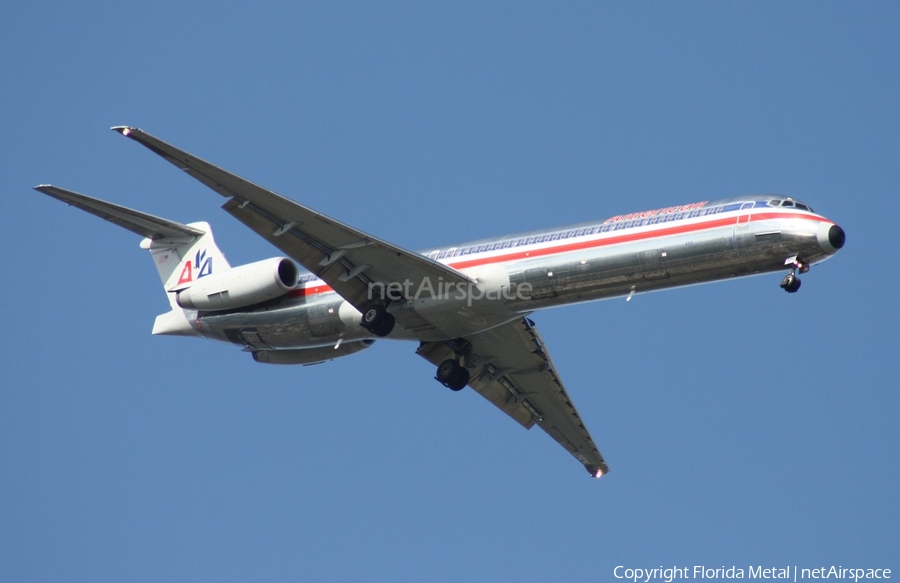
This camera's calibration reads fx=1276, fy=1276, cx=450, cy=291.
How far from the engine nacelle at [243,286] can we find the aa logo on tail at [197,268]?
1.60m

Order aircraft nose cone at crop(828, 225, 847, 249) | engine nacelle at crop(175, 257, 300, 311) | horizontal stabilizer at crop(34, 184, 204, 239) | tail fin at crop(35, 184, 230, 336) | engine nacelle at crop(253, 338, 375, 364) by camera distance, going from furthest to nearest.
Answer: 1. tail fin at crop(35, 184, 230, 336)
2. engine nacelle at crop(253, 338, 375, 364)
3. engine nacelle at crop(175, 257, 300, 311)
4. horizontal stabilizer at crop(34, 184, 204, 239)
5. aircraft nose cone at crop(828, 225, 847, 249)

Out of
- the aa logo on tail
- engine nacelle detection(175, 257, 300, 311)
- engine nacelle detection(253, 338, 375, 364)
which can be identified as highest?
the aa logo on tail

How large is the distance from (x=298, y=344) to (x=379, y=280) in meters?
3.72

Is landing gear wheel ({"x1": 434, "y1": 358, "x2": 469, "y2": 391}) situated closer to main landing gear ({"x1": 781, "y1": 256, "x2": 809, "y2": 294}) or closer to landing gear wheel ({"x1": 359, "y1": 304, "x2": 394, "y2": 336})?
landing gear wheel ({"x1": 359, "y1": 304, "x2": 394, "y2": 336})

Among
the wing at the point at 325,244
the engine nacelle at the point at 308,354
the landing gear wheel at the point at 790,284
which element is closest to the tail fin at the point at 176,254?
the engine nacelle at the point at 308,354

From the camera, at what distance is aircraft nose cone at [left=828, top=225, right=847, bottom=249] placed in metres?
27.5

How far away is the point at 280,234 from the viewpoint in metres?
30.4

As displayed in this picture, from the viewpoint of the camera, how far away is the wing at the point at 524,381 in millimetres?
33938

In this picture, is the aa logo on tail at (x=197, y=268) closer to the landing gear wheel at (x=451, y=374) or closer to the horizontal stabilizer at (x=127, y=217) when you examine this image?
the horizontal stabilizer at (x=127, y=217)

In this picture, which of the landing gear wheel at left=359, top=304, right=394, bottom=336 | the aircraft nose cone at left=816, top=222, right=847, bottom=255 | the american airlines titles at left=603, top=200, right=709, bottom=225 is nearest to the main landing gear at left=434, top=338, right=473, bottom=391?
the landing gear wheel at left=359, top=304, right=394, bottom=336

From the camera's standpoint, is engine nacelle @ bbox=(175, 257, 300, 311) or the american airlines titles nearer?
the american airlines titles

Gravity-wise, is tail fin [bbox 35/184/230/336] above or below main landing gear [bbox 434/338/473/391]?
above

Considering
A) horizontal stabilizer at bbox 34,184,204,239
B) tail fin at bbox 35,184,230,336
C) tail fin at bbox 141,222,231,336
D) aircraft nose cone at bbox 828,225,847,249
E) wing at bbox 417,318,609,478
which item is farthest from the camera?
tail fin at bbox 141,222,231,336

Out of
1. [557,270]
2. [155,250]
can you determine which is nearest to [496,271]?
[557,270]
